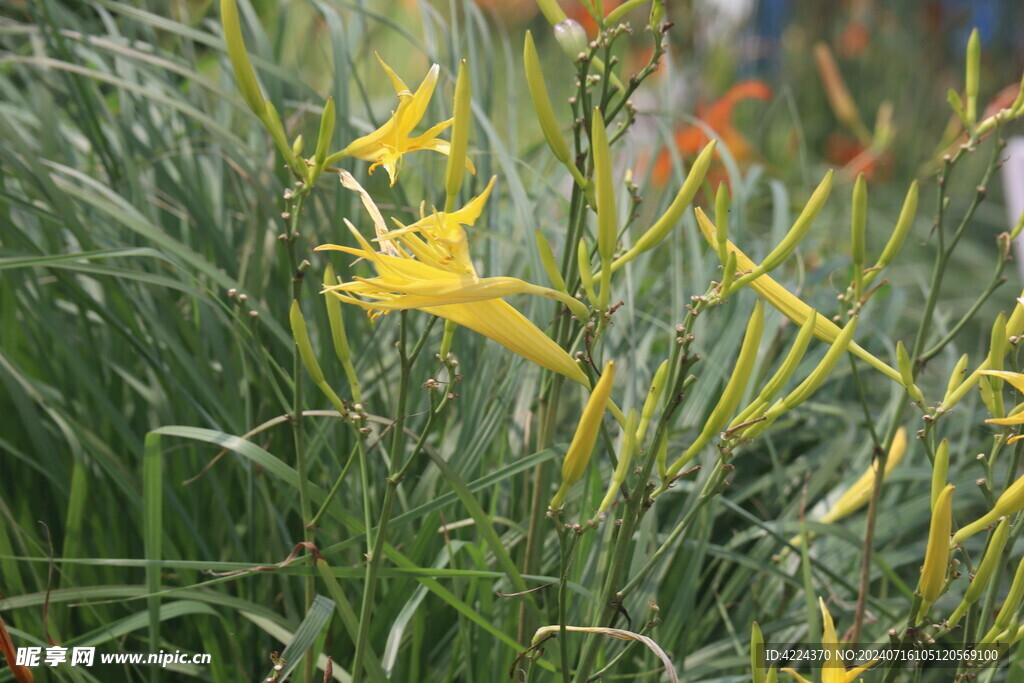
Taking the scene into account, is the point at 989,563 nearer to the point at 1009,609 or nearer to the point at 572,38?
the point at 1009,609

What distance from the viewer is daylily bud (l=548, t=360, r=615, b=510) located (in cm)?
50

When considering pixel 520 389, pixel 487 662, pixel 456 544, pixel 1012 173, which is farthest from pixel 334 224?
pixel 1012 173

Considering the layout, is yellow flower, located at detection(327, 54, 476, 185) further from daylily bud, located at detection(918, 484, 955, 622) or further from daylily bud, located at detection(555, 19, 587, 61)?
daylily bud, located at detection(918, 484, 955, 622)

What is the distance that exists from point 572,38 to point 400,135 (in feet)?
0.50

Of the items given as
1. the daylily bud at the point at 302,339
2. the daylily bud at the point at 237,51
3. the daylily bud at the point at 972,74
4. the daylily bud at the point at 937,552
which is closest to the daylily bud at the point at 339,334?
the daylily bud at the point at 302,339

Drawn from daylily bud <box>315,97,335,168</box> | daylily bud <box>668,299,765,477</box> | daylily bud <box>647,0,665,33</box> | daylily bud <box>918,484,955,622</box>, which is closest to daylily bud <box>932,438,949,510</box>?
daylily bud <box>918,484,955,622</box>

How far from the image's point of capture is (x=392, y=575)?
75 centimetres

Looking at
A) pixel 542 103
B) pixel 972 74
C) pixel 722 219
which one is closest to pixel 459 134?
pixel 542 103

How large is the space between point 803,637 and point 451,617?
0.45 metres

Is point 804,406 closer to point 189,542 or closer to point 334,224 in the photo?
point 334,224

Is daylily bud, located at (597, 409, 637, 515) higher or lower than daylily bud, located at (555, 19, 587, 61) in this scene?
lower

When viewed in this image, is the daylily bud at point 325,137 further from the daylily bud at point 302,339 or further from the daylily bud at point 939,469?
the daylily bud at point 939,469

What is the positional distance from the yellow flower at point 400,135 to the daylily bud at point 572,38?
11 cm

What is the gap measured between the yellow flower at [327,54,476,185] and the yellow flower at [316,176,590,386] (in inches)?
3.6
